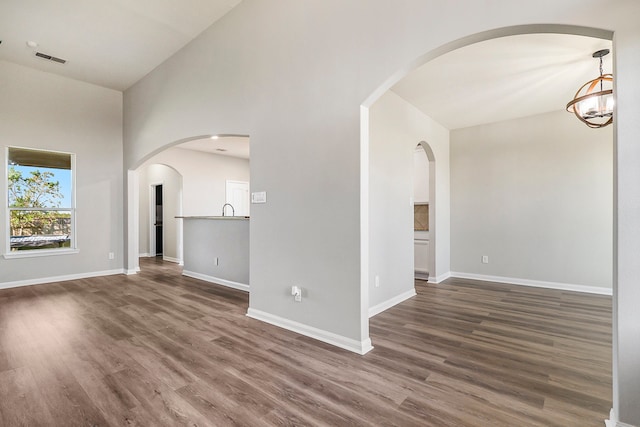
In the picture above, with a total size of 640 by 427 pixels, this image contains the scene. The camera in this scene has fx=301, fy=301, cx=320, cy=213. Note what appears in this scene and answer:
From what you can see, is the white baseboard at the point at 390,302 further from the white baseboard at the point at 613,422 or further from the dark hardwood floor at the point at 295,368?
the white baseboard at the point at 613,422

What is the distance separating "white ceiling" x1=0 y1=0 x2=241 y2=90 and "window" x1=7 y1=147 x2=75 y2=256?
1.57 meters

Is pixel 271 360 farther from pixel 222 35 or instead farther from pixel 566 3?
pixel 222 35

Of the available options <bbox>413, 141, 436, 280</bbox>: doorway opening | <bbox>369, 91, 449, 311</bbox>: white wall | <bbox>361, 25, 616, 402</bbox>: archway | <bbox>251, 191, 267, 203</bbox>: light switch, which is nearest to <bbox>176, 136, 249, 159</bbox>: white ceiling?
<bbox>251, 191, 267, 203</bbox>: light switch

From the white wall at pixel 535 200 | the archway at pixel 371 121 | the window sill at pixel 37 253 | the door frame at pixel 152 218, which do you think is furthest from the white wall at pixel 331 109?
the door frame at pixel 152 218

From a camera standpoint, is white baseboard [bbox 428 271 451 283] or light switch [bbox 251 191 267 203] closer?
light switch [bbox 251 191 267 203]

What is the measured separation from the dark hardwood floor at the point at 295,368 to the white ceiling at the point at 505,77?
111 inches

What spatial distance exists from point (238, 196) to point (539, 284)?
739 centimetres

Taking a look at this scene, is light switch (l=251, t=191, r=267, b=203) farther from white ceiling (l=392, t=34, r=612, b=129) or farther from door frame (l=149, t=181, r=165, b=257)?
door frame (l=149, t=181, r=165, b=257)

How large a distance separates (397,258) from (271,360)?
2316mm

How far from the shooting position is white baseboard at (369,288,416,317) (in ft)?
11.7

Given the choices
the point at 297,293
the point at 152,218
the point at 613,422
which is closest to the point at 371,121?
the point at 297,293

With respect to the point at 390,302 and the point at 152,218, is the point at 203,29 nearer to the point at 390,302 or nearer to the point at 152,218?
the point at 390,302

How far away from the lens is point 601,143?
4520 mm

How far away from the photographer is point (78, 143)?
5.62 metres
